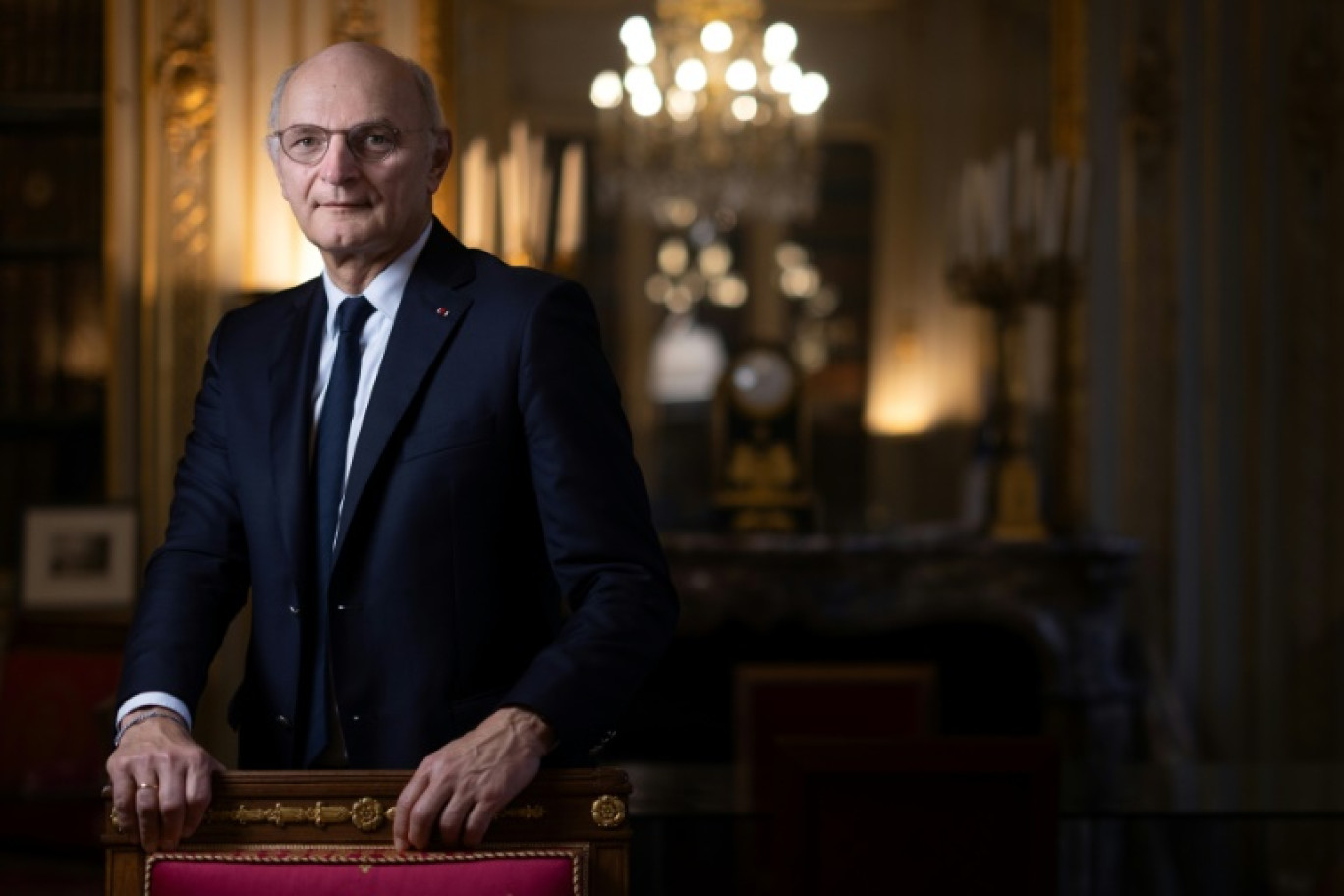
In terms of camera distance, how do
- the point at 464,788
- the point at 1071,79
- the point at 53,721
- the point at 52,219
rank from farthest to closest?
the point at 1071,79 → the point at 52,219 → the point at 53,721 → the point at 464,788

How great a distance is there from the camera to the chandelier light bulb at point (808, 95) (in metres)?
5.62

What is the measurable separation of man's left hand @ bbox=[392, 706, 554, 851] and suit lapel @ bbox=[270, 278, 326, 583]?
283 millimetres

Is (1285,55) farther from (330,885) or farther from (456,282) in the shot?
(330,885)

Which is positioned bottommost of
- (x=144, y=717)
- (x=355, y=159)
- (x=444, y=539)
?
(x=144, y=717)

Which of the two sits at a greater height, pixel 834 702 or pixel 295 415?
pixel 295 415

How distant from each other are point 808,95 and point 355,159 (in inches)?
164

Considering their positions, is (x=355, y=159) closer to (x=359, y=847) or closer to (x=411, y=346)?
(x=411, y=346)

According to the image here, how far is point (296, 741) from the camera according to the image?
66.0 inches

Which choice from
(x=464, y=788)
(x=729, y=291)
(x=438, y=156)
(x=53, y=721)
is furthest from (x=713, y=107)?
(x=464, y=788)

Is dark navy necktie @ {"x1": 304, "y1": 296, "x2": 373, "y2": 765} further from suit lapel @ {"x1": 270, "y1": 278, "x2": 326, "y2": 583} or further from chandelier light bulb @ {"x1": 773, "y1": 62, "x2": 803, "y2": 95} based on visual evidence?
chandelier light bulb @ {"x1": 773, "y1": 62, "x2": 803, "y2": 95}

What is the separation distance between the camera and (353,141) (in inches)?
62.9

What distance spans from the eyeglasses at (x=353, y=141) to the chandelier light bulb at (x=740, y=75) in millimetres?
4098

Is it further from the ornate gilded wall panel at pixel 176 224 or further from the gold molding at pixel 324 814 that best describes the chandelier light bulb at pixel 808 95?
the gold molding at pixel 324 814

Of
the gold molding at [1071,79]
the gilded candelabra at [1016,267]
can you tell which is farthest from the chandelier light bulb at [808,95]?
the gold molding at [1071,79]
